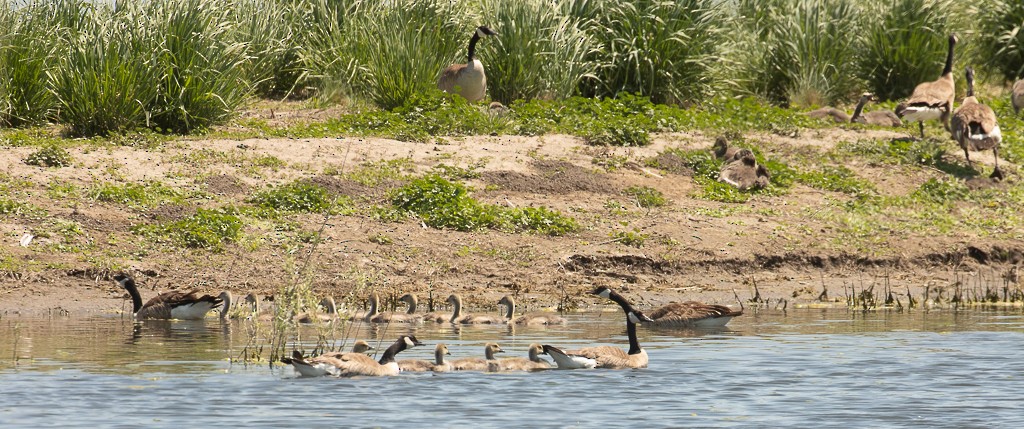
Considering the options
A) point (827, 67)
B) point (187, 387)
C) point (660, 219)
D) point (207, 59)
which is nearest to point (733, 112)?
point (827, 67)

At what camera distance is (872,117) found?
26.8 metres

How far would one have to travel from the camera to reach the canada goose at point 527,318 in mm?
16312

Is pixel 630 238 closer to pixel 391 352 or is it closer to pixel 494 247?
pixel 494 247

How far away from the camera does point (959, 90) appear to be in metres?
30.8

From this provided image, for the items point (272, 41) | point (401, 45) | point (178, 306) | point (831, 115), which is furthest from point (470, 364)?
point (831, 115)

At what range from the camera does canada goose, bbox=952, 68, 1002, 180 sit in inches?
925

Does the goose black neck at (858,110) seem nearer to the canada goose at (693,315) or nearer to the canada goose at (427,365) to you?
the canada goose at (693,315)

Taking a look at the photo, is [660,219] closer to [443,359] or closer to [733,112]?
[733,112]

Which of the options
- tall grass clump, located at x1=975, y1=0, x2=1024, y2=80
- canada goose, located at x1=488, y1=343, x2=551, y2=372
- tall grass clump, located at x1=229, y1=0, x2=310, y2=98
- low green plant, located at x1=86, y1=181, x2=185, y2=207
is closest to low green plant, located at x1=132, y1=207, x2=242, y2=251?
low green plant, located at x1=86, y1=181, x2=185, y2=207

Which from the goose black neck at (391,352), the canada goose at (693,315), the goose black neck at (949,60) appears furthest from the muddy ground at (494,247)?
the goose black neck at (949,60)

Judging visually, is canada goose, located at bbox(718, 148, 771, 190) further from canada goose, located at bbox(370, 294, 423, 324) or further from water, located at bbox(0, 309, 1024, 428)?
canada goose, located at bbox(370, 294, 423, 324)

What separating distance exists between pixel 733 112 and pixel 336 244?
986 cm

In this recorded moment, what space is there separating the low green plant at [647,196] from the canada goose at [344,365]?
9.23m

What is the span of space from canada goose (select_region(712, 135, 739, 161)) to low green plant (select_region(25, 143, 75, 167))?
9929mm
